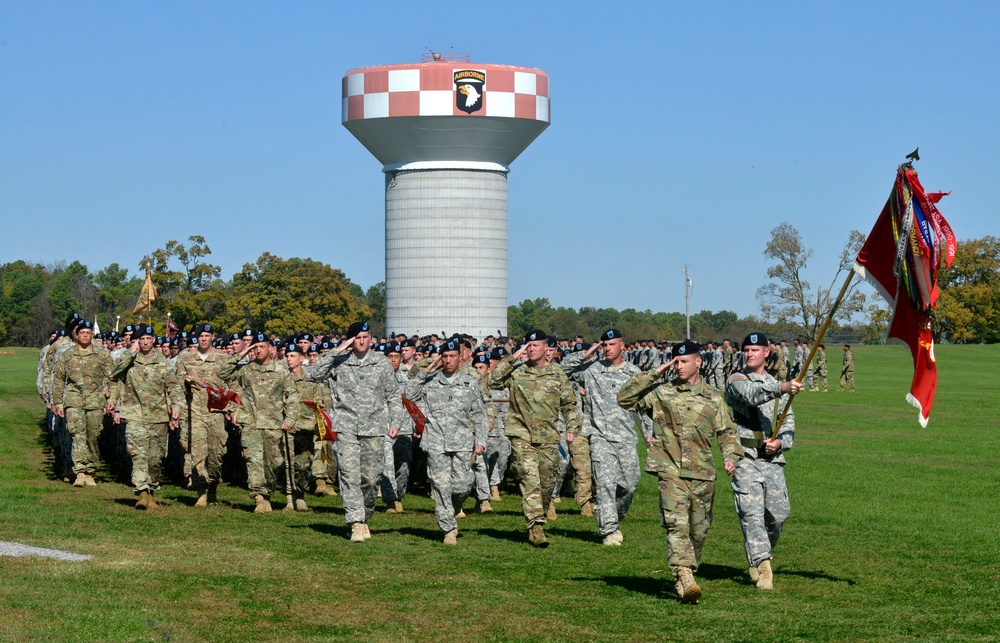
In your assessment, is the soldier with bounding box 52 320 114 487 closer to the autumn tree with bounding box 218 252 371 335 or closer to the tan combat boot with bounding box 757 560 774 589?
the tan combat boot with bounding box 757 560 774 589

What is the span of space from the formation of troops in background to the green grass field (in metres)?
0.50

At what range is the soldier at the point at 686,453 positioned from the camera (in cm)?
1161

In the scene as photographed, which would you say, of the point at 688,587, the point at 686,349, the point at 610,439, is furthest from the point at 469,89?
the point at 688,587

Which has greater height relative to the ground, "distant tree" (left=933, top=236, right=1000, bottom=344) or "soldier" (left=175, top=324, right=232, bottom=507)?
"distant tree" (left=933, top=236, right=1000, bottom=344)

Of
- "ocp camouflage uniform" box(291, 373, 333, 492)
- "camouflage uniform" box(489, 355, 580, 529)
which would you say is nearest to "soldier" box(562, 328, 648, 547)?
"camouflage uniform" box(489, 355, 580, 529)

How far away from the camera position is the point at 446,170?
6538cm

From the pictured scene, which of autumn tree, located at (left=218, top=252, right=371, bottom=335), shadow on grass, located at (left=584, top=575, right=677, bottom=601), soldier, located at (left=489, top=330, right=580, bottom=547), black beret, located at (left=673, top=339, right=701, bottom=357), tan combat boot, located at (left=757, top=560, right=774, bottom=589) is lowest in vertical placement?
shadow on grass, located at (left=584, top=575, right=677, bottom=601)

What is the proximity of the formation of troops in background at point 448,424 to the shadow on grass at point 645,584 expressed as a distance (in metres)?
0.56

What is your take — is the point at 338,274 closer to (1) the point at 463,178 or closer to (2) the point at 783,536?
(1) the point at 463,178

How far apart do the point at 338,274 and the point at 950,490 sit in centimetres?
6593

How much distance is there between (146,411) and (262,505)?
2038mm

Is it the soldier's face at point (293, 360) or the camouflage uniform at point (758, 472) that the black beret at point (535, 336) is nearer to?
the camouflage uniform at point (758, 472)

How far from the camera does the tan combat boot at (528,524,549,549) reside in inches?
582

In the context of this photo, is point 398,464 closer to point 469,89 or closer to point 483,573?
point 483,573
